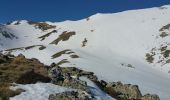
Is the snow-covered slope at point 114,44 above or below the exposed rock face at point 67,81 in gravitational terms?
above

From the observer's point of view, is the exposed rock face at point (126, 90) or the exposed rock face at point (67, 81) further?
the exposed rock face at point (126, 90)

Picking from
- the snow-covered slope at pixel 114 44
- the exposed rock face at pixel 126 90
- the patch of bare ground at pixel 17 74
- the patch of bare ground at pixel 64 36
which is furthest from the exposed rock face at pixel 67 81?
the patch of bare ground at pixel 64 36

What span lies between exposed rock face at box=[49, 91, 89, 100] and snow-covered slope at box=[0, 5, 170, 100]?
46.8 metres

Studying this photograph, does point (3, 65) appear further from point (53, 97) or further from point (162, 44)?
point (162, 44)

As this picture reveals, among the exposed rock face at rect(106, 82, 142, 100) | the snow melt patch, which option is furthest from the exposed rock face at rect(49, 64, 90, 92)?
the exposed rock face at rect(106, 82, 142, 100)

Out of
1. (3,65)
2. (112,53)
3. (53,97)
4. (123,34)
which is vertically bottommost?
(53,97)

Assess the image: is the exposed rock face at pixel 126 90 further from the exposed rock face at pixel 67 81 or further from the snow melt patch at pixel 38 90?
the snow melt patch at pixel 38 90

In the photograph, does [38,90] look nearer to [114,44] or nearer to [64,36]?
[114,44]

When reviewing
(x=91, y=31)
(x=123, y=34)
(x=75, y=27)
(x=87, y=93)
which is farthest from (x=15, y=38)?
(x=87, y=93)

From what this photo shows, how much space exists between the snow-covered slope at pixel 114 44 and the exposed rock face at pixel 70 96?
4684 cm

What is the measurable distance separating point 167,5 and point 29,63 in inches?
5668

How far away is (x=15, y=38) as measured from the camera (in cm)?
19362

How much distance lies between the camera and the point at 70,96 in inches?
1273

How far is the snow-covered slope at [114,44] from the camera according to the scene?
102 m
